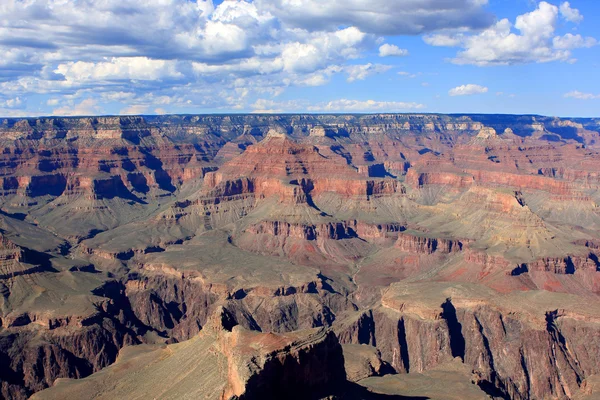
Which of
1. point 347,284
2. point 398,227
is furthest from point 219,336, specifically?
point 398,227

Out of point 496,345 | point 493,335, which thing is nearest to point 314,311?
point 493,335

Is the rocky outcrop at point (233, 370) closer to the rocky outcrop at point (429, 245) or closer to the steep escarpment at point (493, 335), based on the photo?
the steep escarpment at point (493, 335)

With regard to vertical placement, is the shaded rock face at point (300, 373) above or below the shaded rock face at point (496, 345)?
above

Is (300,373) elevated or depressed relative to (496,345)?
elevated

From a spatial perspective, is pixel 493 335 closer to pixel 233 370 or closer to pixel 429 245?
pixel 429 245

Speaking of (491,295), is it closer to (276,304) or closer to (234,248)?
(276,304)

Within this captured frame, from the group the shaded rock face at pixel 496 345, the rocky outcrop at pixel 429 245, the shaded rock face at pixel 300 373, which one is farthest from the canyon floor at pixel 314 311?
the rocky outcrop at pixel 429 245

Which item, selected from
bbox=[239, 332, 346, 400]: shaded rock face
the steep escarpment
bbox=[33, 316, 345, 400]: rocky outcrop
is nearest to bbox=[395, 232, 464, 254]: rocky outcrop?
the steep escarpment

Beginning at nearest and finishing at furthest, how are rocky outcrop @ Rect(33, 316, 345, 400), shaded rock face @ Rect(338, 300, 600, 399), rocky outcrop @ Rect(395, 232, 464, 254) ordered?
rocky outcrop @ Rect(33, 316, 345, 400) < shaded rock face @ Rect(338, 300, 600, 399) < rocky outcrop @ Rect(395, 232, 464, 254)

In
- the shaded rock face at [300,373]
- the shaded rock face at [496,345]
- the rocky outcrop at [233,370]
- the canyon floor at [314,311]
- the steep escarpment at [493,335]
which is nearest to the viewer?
the shaded rock face at [300,373]

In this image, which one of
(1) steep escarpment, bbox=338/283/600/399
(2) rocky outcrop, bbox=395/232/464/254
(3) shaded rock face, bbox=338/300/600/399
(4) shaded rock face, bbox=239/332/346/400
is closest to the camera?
(4) shaded rock face, bbox=239/332/346/400

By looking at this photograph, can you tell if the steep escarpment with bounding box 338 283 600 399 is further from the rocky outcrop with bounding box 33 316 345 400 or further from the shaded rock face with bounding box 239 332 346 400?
the rocky outcrop with bounding box 33 316 345 400
